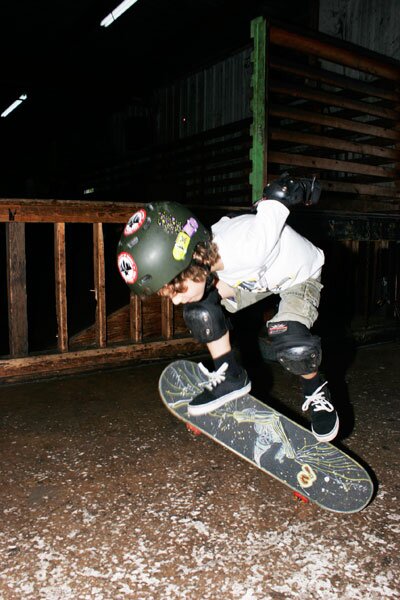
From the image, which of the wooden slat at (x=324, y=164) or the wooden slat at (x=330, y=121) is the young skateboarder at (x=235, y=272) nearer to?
the wooden slat at (x=324, y=164)

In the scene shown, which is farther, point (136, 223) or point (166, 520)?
point (136, 223)

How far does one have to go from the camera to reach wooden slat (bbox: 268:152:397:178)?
491cm

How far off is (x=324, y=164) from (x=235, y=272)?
11.8 ft

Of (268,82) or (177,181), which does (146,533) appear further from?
(177,181)

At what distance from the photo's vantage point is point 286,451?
2145mm

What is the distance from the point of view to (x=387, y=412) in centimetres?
313

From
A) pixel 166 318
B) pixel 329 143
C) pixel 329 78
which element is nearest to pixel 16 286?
pixel 166 318

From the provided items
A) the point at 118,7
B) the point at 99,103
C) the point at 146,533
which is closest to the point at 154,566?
the point at 146,533

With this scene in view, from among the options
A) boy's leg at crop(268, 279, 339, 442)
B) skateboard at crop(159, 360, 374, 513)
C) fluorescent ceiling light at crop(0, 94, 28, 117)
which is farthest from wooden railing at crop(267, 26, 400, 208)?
fluorescent ceiling light at crop(0, 94, 28, 117)

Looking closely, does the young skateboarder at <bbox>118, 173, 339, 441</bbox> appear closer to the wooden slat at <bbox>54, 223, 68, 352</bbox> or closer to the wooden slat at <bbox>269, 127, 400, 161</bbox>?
the wooden slat at <bbox>54, 223, 68, 352</bbox>

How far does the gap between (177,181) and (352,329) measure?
6.98 meters

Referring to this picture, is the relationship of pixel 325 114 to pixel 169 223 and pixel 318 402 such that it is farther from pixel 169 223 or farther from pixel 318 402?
pixel 318 402

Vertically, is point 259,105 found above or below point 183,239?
above

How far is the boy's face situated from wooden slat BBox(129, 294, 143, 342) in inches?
71.5
